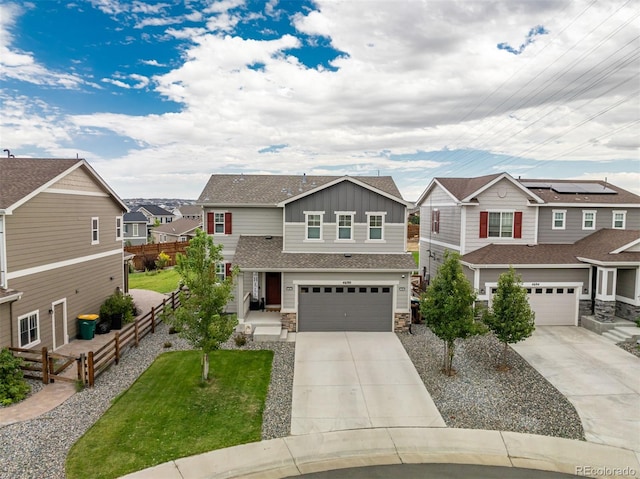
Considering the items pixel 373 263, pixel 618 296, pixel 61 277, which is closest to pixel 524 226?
pixel 618 296

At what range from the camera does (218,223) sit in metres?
20.6

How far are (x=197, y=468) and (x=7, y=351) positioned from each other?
7.75 m

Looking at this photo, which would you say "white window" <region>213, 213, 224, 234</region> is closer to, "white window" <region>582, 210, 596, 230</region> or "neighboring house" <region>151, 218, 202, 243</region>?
"white window" <region>582, 210, 596, 230</region>

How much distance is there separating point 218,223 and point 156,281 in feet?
44.4

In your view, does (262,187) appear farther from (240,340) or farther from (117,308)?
(117,308)

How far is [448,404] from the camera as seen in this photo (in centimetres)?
1145

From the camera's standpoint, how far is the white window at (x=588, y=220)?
2153 centimetres

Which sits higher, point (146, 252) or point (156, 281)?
point (146, 252)

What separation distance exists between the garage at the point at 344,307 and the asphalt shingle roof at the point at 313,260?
1.06 meters

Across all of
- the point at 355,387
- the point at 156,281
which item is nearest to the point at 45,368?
the point at 355,387

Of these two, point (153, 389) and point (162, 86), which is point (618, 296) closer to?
point (153, 389)

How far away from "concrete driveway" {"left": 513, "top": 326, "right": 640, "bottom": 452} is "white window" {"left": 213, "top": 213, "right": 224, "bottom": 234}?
14.7 meters

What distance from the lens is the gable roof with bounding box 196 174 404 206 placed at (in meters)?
20.3

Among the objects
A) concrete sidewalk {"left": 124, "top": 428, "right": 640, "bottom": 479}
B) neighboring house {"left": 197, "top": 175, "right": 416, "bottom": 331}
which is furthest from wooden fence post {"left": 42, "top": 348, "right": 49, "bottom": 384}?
neighboring house {"left": 197, "top": 175, "right": 416, "bottom": 331}
